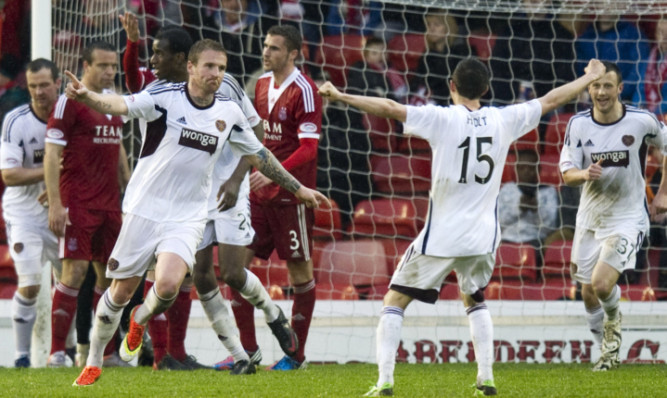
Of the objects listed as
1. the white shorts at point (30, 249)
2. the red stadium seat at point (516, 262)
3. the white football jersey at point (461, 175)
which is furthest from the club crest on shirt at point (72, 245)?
the red stadium seat at point (516, 262)

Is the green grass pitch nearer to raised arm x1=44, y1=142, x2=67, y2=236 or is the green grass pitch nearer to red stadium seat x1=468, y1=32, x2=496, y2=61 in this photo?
raised arm x1=44, y1=142, x2=67, y2=236

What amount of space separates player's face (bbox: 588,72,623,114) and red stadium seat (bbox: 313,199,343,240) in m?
3.53

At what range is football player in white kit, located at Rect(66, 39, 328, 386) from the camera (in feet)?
20.7

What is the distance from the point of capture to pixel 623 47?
38.3 feet

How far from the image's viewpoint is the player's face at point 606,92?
8.03 metres

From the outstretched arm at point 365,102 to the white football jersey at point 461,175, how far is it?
16cm

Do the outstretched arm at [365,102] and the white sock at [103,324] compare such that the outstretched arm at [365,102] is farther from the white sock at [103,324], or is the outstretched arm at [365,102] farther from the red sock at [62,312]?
the red sock at [62,312]

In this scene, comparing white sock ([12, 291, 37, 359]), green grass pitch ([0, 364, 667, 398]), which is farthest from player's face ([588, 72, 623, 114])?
white sock ([12, 291, 37, 359])

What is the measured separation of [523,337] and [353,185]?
10.0ft

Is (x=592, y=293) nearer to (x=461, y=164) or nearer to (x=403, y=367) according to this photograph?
(x=403, y=367)

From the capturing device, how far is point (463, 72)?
19.4ft

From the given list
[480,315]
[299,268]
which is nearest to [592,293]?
[299,268]

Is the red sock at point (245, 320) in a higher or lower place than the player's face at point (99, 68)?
lower

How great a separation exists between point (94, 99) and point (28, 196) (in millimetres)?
3196
